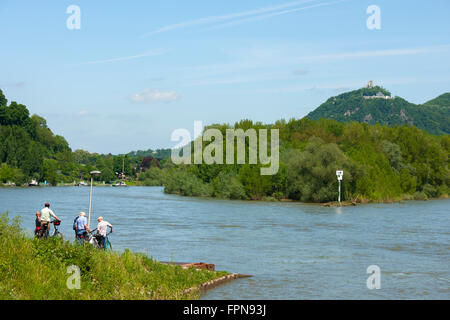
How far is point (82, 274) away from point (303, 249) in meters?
17.6

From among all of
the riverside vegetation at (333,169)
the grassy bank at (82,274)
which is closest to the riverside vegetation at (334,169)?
the riverside vegetation at (333,169)

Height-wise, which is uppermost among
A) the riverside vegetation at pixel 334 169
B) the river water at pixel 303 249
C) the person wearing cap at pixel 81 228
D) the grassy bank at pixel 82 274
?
the riverside vegetation at pixel 334 169

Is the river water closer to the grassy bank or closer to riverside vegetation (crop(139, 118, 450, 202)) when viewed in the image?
the grassy bank

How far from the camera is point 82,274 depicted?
17.1 metres

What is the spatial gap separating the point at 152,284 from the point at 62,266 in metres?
2.77

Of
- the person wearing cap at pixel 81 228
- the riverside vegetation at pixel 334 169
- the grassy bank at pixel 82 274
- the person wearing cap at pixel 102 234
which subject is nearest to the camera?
the grassy bank at pixel 82 274

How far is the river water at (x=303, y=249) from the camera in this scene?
21.2 meters

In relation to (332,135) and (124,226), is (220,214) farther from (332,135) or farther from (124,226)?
(332,135)

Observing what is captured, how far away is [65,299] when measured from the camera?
49.6 feet

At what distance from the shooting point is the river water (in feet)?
69.6

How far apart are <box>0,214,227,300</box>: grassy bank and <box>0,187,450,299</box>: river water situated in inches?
58.0

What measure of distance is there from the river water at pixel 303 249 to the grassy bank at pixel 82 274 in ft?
4.83

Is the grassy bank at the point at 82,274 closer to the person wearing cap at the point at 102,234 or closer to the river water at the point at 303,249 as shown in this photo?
the river water at the point at 303,249

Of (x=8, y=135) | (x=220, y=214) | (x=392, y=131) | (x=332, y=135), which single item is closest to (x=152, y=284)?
(x=220, y=214)
